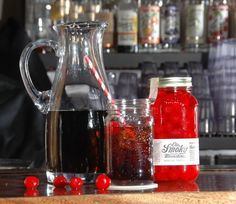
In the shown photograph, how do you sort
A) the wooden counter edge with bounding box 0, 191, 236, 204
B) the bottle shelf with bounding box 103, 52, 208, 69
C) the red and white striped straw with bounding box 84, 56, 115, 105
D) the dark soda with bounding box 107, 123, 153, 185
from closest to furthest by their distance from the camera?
the wooden counter edge with bounding box 0, 191, 236, 204, the dark soda with bounding box 107, 123, 153, 185, the red and white striped straw with bounding box 84, 56, 115, 105, the bottle shelf with bounding box 103, 52, 208, 69

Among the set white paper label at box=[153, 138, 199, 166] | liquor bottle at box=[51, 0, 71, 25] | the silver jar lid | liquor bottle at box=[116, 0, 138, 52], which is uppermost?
liquor bottle at box=[51, 0, 71, 25]

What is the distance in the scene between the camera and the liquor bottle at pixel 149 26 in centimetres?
321

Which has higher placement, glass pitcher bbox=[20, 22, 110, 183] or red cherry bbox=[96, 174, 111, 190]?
glass pitcher bbox=[20, 22, 110, 183]

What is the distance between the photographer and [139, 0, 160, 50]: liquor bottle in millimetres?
3209

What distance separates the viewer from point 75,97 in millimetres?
1245

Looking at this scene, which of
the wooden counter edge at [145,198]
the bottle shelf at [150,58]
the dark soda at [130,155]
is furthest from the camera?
the bottle shelf at [150,58]

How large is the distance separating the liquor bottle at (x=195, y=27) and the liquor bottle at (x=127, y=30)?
22cm

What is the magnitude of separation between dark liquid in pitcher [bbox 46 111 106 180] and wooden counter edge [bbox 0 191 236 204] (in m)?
0.19

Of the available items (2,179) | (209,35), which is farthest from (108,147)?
(209,35)

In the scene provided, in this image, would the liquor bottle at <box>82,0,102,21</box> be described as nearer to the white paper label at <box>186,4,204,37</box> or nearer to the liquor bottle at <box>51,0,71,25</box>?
the liquor bottle at <box>51,0,71,25</box>

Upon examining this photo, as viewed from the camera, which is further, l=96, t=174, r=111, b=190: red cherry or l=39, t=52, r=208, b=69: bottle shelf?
l=39, t=52, r=208, b=69: bottle shelf

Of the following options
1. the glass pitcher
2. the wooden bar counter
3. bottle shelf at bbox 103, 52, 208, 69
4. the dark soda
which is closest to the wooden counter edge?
the wooden bar counter

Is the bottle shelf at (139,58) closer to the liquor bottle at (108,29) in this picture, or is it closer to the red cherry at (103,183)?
A: the liquor bottle at (108,29)

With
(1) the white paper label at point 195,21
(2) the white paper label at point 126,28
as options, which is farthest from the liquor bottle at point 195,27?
(2) the white paper label at point 126,28
